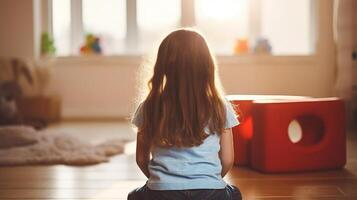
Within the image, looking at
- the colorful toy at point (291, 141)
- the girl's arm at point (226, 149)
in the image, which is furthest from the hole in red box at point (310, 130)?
the girl's arm at point (226, 149)

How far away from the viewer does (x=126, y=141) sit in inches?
114

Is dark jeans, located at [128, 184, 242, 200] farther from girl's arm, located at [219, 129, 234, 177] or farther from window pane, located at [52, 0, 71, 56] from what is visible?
window pane, located at [52, 0, 71, 56]

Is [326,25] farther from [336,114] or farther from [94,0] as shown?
[336,114]

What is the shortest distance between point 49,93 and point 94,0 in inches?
35.4

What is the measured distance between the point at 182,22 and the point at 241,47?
1.79 feet

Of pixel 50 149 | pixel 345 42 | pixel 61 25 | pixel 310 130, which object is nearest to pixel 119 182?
pixel 50 149

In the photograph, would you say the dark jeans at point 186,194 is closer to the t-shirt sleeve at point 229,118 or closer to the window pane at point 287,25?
the t-shirt sleeve at point 229,118

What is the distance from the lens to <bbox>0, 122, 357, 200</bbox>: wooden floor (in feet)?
5.53

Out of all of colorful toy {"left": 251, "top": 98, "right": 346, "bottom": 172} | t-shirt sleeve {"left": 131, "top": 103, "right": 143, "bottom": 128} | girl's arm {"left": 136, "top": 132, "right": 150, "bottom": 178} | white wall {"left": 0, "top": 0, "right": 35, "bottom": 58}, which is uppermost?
white wall {"left": 0, "top": 0, "right": 35, "bottom": 58}

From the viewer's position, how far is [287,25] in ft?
14.5

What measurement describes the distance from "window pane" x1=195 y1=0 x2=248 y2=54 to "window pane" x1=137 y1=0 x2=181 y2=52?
200mm

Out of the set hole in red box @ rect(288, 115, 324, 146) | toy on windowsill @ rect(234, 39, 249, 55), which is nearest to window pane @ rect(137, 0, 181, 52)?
toy on windowsill @ rect(234, 39, 249, 55)

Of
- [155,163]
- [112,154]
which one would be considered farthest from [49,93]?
[155,163]

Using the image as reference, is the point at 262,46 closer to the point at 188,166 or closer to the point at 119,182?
the point at 119,182
